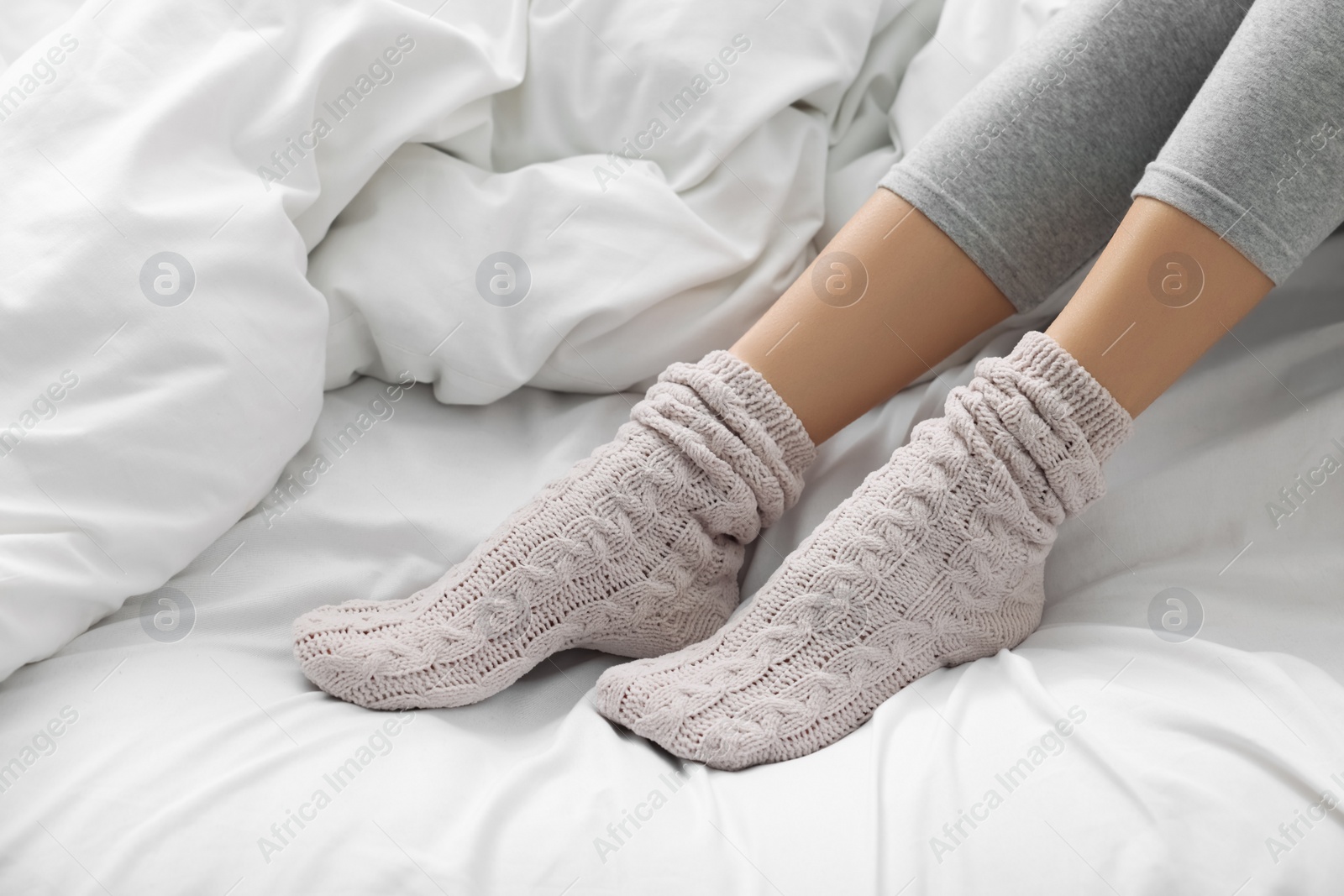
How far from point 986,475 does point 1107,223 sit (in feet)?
0.83

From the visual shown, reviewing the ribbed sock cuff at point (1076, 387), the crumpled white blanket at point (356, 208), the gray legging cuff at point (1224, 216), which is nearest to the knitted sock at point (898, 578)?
the ribbed sock cuff at point (1076, 387)

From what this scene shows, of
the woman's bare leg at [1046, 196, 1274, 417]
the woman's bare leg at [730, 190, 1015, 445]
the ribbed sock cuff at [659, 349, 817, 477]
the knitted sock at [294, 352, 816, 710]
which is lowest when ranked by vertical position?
the knitted sock at [294, 352, 816, 710]

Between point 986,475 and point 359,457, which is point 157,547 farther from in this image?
point 986,475

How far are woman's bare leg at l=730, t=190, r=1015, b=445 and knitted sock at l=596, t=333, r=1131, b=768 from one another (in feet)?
0.27

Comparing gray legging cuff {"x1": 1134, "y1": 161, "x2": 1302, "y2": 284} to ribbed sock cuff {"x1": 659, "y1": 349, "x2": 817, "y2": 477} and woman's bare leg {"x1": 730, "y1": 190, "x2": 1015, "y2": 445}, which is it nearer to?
woman's bare leg {"x1": 730, "y1": 190, "x2": 1015, "y2": 445}

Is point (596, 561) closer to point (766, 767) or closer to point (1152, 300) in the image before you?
point (766, 767)

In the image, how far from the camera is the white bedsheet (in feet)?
1.70

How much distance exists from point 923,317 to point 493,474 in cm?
35

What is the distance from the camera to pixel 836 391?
0.73 m

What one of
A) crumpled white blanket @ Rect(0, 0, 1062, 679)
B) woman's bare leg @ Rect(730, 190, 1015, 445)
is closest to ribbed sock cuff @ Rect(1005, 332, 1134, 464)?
woman's bare leg @ Rect(730, 190, 1015, 445)

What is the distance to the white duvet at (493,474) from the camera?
0.53m

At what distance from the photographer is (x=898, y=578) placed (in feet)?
2.13

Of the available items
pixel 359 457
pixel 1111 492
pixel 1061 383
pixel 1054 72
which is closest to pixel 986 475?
pixel 1061 383

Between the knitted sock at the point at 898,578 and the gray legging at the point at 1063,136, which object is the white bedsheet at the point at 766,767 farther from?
the gray legging at the point at 1063,136
